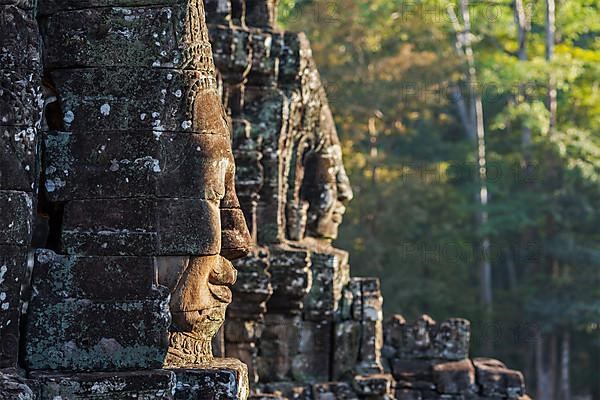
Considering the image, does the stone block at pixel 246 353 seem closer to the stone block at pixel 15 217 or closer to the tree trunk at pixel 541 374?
the stone block at pixel 15 217

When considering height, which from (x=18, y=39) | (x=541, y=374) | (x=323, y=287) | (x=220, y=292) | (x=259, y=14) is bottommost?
(x=541, y=374)

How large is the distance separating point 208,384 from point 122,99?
127cm

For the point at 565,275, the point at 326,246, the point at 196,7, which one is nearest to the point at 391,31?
the point at 565,275

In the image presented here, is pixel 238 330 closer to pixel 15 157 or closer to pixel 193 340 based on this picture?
pixel 193 340

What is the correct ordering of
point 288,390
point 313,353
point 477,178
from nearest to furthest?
point 288,390 → point 313,353 → point 477,178

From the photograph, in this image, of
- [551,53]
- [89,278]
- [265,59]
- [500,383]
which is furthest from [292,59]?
[551,53]

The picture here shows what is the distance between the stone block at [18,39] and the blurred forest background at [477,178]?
68.7ft

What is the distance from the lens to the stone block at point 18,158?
5797mm

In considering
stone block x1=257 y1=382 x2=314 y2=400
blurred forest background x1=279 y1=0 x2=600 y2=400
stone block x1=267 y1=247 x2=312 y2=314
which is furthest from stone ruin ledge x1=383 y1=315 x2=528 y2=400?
blurred forest background x1=279 y1=0 x2=600 y2=400

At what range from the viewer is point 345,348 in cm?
1271

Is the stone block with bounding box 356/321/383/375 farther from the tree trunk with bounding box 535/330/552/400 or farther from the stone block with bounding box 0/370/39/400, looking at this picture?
the tree trunk with bounding box 535/330/552/400

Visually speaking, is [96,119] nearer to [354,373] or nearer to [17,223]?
[17,223]

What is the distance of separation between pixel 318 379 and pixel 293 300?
3.46 ft

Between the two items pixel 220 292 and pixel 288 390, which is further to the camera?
pixel 288 390
